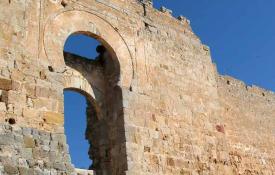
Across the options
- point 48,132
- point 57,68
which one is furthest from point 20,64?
point 48,132

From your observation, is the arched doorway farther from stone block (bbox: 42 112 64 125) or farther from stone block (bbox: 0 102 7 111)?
stone block (bbox: 0 102 7 111)

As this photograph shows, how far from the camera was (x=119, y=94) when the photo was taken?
8703 millimetres

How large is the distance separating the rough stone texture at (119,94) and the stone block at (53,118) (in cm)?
2

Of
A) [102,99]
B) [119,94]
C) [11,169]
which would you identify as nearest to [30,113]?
[11,169]

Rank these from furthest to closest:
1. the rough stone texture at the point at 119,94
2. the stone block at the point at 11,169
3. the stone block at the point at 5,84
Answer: the rough stone texture at the point at 119,94, the stone block at the point at 5,84, the stone block at the point at 11,169

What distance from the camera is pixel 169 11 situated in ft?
35.5

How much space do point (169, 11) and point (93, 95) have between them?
326 cm

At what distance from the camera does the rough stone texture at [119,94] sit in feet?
22.4

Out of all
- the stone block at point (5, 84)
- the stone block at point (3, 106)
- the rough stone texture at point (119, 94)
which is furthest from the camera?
the rough stone texture at point (119, 94)

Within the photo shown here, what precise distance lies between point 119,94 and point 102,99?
2.12 ft

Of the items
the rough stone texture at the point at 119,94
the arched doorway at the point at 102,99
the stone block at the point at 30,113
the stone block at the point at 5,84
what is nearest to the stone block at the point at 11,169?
the rough stone texture at the point at 119,94

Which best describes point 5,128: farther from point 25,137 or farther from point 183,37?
point 183,37

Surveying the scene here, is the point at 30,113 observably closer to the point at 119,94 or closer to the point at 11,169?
the point at 11,169

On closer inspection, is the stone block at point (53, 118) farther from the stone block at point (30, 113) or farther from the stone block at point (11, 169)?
the stone block at point (11, 169)
